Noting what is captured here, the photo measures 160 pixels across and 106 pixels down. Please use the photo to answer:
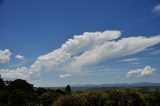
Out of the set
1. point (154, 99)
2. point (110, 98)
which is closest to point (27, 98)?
point (110, 98)

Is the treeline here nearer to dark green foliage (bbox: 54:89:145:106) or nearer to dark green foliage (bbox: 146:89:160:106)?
dark green foliage (bbox: 54:89:145:106)

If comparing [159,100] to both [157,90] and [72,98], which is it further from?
[72,98]

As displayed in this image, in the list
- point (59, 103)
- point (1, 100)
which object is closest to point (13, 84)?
point (1, 100)

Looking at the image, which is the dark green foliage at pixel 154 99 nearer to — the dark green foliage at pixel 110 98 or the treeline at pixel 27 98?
the dark green foliage at pixel 110 98

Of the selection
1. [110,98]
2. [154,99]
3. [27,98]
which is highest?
[27,98]

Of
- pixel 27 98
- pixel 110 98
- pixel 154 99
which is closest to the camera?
pixel 110 98

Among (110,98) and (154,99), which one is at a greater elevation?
(110,98)

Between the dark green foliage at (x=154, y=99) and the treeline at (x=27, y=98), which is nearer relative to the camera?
the dark green foliage at (x=154, y=99)

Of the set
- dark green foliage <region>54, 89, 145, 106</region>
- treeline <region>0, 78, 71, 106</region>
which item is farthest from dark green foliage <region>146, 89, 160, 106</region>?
treeline <region>0, 78, 71, 106</region>

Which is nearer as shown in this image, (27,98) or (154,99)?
(154,99)

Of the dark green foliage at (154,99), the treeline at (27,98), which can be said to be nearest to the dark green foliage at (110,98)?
the dark green foliage at (154,99)

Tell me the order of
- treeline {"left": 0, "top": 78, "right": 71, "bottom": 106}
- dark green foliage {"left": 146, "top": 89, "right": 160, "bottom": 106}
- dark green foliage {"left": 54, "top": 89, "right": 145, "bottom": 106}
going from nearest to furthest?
1. dark green foliage {"left": 54, "top": 89, "right": 145, "bottom": 106}
2. dark green foliage {"left": 146, "top": 89, "right": 160, "bottom": 106}
3. treeline {"left": 0, "top": 78, "right": 71, "bottom": 106}

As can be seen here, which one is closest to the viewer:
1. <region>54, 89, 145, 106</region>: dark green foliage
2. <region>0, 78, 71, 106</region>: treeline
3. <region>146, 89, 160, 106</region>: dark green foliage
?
<region>54, 89, 145, 106</region>: dark green foliage

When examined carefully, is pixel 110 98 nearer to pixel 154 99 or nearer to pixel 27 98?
pixel 154 99
